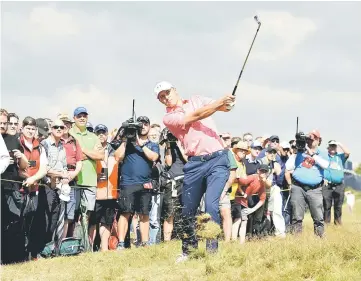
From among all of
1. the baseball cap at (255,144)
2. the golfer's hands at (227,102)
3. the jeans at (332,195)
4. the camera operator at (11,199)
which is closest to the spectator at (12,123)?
the camera operator at (11,199)

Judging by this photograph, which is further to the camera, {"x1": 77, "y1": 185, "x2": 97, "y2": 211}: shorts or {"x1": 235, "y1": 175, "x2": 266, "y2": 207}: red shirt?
{"x1": 235, "y1": 175, "x2": 266, "y2": 207}: red shirt

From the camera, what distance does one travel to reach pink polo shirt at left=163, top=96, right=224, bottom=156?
9234mm

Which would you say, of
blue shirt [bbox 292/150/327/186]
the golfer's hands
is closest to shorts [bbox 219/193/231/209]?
blue shirt [bbox 292/150/327/186]

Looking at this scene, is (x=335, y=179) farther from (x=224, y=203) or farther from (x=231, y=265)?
(x=231, y=265)

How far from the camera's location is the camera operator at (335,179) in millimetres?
15719

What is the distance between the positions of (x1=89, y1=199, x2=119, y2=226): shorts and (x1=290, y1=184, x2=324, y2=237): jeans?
313cm

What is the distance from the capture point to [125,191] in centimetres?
1268

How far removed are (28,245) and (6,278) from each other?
2.46 metres

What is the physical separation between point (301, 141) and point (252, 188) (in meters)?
1.51

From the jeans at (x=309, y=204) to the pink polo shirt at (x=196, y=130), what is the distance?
4.07m

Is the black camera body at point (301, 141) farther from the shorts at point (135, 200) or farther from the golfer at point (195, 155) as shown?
the golfer at point (195, 155)

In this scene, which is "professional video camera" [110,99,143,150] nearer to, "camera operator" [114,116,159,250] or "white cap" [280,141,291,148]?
"camera operator" [114,116,159,250]

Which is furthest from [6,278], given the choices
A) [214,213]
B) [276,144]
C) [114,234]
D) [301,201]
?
[276,144]

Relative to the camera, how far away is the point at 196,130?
30.5ft
